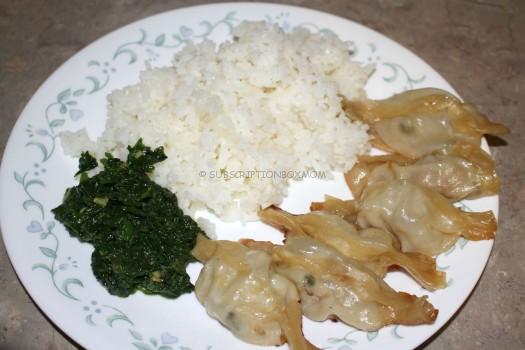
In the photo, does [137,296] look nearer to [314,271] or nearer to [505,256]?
[314,271]

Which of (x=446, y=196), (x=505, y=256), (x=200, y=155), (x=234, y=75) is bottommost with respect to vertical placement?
(x=505, y=256)

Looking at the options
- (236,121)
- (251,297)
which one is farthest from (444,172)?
(251,297)

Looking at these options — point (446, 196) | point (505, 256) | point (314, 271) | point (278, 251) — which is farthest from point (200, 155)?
point (505, 256)

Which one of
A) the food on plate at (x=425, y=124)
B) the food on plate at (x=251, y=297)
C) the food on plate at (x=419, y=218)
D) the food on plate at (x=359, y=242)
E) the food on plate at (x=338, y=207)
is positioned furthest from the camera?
the food on plate at (x=425, y=124)

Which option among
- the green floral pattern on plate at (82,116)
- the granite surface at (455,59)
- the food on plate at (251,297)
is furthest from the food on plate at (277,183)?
the granite surface at (455,59)

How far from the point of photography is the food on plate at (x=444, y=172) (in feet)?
14.3

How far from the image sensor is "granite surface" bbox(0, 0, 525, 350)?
4395 mm

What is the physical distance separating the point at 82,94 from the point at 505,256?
13.0ft

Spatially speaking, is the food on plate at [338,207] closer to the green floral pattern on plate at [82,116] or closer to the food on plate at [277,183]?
the food on plate at [277,183]

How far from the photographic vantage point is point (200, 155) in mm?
4441

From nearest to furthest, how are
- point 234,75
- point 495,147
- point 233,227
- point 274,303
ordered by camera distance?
point 274,303, point 233,227, point 234,75, point 495,147

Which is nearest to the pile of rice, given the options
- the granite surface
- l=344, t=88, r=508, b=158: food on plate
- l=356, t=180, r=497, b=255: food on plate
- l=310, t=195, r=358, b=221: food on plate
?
l=344, t=88, r=508, b=158: food on plate

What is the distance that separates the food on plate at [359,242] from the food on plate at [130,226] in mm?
698

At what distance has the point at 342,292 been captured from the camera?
148 inches
